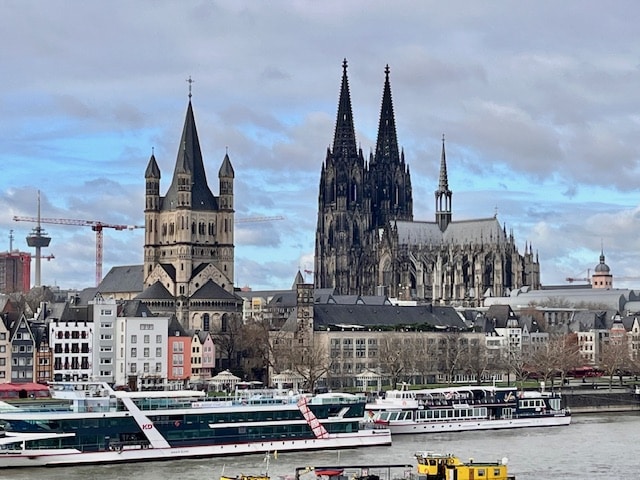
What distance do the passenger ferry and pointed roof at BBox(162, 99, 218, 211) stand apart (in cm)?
7314

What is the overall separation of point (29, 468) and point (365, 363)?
7346cm

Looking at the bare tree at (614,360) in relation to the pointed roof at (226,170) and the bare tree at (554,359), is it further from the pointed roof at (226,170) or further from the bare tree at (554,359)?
the pointed roof at (226,170)

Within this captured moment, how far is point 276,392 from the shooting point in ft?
314

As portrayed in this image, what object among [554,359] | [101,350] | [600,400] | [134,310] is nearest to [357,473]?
[600,400]

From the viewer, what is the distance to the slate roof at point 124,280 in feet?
586

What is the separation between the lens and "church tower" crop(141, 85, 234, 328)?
166 m

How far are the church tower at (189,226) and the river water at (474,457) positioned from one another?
66.6 metres

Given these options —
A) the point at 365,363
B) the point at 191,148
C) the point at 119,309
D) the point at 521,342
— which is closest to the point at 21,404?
the point at 119,309

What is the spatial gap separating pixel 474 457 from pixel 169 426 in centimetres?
1619

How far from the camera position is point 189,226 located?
545 feet

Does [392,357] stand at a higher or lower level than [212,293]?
lower

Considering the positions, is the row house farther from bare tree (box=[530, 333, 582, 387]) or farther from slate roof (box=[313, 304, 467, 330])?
bare tree (box=[530, 333, 582, 387])

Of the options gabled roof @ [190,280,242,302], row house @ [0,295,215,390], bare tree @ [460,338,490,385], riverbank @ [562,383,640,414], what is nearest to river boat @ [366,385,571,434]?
riverbank @ [562,383,640,414]

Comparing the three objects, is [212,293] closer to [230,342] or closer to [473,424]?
[230,342]
